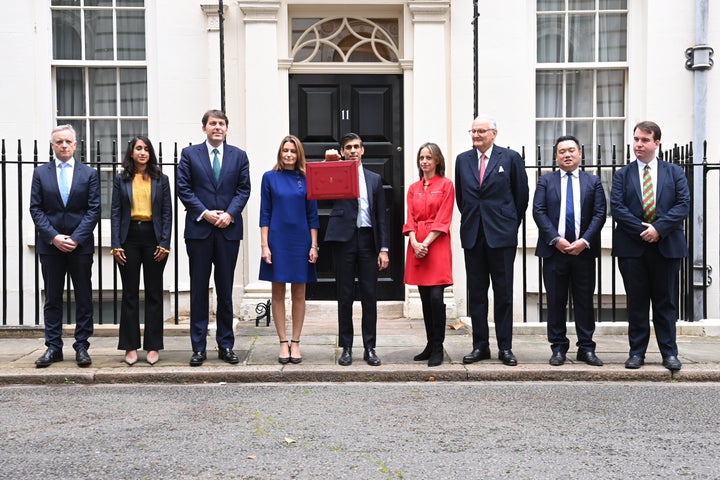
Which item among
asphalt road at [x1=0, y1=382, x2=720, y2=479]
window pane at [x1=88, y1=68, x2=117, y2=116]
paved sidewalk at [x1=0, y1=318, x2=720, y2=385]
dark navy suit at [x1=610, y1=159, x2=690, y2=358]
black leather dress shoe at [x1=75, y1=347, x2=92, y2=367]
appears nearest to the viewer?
asphalt road at [x1=0, y1=382, x2=720, y2=479]

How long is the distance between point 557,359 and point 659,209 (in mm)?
1459

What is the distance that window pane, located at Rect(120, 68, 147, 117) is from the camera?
10172 millimetres

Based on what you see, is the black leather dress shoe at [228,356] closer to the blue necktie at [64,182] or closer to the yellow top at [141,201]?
the yellow top at [141,201]

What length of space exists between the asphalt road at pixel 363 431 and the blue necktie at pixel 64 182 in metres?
1.55

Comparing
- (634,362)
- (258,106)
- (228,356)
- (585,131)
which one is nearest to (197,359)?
(228,356)

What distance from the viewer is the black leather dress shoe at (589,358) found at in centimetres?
710

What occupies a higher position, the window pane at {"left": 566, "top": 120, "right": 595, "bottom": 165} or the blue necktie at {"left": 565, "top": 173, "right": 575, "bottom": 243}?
the window pane at {"left": 566, "top": 120, "right": 595, "bottom": 165}

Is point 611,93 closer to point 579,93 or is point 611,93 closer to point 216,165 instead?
point 579,93

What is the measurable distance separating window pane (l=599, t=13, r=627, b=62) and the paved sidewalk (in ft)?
11.5

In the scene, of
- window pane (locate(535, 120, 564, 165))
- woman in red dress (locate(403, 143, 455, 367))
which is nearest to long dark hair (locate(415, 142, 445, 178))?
woman in red dress (locate(403, 143, 455, 367))

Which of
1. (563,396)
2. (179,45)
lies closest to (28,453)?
(563,396)

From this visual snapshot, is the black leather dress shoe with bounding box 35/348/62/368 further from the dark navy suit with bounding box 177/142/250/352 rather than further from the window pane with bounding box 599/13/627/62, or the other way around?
the window pane with bounding box 599/13/627/62

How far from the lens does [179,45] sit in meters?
9.91

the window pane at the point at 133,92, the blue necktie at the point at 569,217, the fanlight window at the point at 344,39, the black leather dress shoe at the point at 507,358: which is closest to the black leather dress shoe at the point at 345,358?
the black leather dress shoe at the point at 507,358
